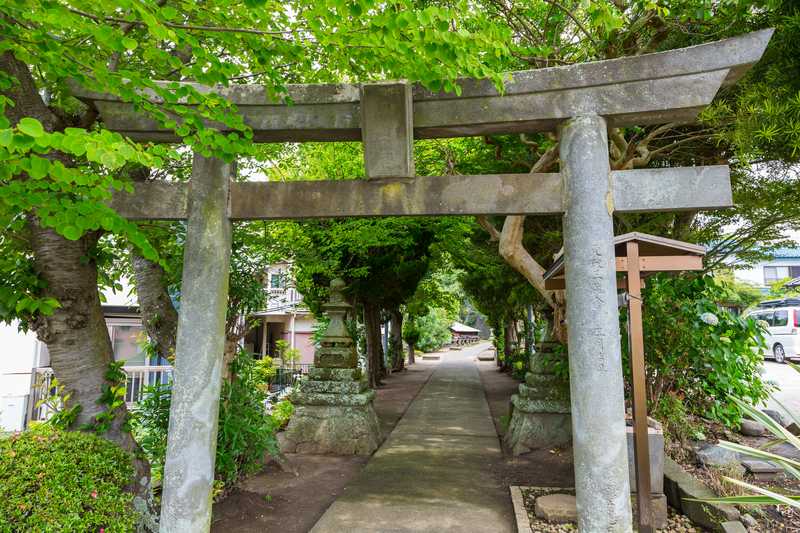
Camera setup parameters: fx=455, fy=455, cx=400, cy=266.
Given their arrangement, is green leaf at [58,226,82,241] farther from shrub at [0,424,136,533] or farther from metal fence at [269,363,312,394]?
metal fence at [269,363,312,394]

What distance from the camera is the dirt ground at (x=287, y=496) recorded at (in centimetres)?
485

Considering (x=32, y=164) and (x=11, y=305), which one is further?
(x=11, y=305)

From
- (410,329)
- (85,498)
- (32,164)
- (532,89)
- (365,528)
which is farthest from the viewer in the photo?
(410,329)

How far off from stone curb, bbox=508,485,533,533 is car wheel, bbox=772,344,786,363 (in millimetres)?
19424

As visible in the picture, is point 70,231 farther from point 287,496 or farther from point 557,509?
point 557,509

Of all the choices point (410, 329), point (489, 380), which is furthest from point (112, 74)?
point (410, 329)

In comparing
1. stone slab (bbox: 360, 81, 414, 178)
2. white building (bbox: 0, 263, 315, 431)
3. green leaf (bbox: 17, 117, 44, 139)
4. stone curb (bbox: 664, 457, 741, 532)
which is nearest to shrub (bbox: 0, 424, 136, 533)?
green leaf (bbox: 17, 117, 44, 139)

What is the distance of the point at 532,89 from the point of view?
3709 mm

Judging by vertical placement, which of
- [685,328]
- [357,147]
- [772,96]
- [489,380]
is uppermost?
[357,147]

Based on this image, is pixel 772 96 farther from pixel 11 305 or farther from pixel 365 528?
pixel 11 305

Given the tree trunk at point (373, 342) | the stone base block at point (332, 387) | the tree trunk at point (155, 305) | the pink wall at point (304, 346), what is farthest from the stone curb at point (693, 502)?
the pink wall at point (304, 346)

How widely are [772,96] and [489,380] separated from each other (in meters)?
15.7

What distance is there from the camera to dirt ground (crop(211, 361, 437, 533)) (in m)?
4.85

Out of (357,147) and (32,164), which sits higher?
(357,147)
